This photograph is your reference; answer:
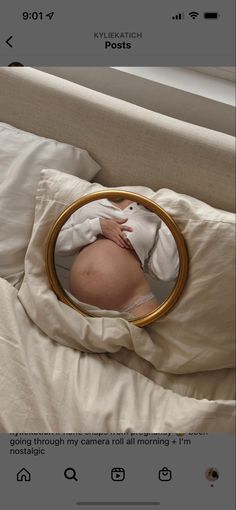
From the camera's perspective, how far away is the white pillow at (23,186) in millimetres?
1021

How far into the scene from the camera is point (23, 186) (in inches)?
40.6

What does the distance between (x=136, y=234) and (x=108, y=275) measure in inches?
2.8

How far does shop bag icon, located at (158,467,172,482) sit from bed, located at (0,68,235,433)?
9cm

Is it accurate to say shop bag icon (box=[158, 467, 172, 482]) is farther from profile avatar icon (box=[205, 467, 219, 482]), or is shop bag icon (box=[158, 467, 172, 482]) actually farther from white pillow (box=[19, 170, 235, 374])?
white pillow (box=[19, 170, 235, 374])

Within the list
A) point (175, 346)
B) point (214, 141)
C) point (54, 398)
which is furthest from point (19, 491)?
point (214, 141)

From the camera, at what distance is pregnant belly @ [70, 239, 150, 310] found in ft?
2.80

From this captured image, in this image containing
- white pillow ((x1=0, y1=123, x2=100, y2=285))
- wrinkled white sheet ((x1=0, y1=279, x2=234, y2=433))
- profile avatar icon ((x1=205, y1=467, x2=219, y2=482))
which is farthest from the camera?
white pillow ((x1=0, y1=123, x2=100, y2=285))

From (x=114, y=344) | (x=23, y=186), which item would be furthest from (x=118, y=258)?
(x=23, y=186)

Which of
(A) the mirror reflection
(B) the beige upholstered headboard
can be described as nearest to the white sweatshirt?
(A) the mirror reflection

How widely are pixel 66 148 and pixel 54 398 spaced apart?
1.40ft

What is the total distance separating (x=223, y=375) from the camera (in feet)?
2.83
